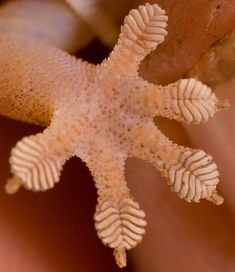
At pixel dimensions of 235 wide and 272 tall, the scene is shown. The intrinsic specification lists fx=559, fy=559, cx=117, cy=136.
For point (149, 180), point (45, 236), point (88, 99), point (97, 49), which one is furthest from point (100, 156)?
point (97, 49)

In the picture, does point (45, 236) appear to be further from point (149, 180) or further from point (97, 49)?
point (97, 49)

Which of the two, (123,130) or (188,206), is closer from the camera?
(123,130)

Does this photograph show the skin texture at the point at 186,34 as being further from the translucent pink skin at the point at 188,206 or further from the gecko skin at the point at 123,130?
the gecko skin at the point at 123,130

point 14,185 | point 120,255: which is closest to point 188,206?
point 120,255

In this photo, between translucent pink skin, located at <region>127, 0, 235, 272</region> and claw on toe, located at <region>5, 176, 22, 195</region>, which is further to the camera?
translucent pink skin, located at <region>127, 0, 235, 272</region>

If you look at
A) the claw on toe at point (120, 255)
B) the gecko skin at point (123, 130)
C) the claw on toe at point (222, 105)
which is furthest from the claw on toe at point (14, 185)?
the claw on toe at point (222, 105)

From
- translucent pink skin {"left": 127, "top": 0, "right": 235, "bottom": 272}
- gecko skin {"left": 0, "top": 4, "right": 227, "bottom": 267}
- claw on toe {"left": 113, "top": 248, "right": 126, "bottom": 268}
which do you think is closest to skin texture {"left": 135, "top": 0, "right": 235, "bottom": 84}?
translucent pink skin {"left": 127, "top": 0, "right": 235, "bottom": 272}

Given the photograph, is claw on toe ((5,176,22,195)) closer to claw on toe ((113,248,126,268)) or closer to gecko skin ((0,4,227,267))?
gecko skin ((0,4,227,267))

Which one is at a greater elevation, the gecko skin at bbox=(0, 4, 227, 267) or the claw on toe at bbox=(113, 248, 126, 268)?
the gecko skin at bbox=(0, 4, 227, 267)

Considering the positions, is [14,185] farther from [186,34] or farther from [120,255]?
[186,34]
